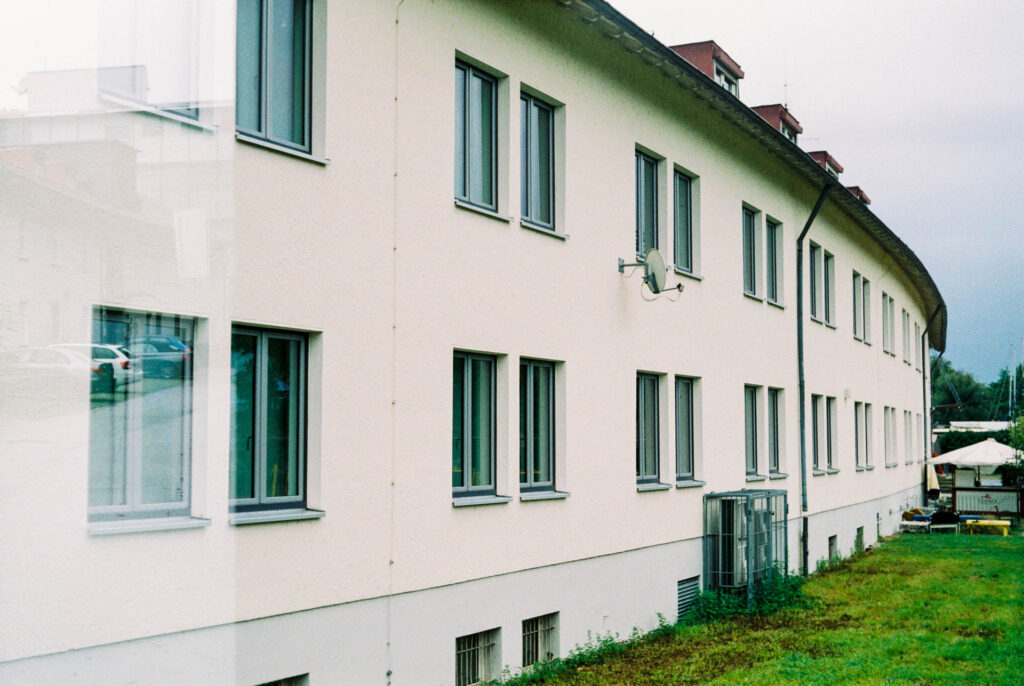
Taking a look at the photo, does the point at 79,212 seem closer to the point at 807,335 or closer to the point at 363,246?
the point at 363,246

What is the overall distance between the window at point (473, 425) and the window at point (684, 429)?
16.8 ft

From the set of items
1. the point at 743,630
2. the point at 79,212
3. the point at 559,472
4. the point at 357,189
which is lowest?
the point at 743,630

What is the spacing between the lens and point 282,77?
26.5ft

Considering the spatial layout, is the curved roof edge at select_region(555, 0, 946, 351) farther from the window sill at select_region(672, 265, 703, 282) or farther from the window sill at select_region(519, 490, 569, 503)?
the window sill at select_region(519, 490, 569, 503)

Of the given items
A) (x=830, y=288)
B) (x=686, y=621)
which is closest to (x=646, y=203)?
(x=686, y=621)

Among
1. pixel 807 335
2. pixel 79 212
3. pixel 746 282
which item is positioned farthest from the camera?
pixel 807 335

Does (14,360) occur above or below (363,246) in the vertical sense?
below

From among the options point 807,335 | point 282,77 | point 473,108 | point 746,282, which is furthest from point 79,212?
point 807,335

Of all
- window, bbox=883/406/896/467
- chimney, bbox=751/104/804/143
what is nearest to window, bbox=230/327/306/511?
chimney, bbox=751/104/804/143

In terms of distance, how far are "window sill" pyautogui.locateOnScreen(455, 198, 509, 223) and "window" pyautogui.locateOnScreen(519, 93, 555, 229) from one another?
605 millimetres

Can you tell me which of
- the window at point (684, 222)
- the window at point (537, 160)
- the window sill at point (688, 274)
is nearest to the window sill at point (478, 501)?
the window at point (537, 160)

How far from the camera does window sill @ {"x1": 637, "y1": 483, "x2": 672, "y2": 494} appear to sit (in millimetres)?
13504

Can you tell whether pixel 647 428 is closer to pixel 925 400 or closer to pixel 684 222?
pixel 684 222

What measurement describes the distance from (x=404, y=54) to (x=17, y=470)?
495 cm
